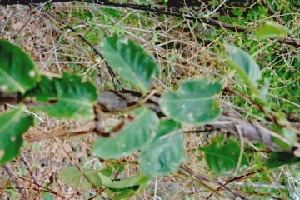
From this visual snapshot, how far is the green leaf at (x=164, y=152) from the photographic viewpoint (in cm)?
46

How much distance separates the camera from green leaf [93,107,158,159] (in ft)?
1.40

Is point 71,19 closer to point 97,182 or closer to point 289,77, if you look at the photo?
point 289,77

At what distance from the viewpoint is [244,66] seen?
0.48 m

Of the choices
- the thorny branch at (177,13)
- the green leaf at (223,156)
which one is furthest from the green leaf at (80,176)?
the thorny branch at (177,13)

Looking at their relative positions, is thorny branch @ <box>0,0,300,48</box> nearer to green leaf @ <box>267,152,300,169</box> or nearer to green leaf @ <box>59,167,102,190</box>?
green leaf @ <box>59,167,102,190</box>

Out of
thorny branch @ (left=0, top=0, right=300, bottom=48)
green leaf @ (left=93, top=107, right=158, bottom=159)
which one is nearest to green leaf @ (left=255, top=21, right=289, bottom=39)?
green leaf @ (left=93, top=107, right=158, bottom=159)

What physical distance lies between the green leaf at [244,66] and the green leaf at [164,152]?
0.26ft

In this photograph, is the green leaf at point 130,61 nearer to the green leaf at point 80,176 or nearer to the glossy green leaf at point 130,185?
the glossy green leaf at point 130,185

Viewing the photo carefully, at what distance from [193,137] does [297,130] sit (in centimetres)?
145

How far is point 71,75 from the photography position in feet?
1.37

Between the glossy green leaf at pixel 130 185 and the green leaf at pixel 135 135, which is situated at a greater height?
the green leaf at pixel 135 135

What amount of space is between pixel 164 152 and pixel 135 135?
0.18 ft

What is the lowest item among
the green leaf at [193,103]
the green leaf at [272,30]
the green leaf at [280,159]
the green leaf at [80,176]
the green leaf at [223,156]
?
the green leaf at [80,176]

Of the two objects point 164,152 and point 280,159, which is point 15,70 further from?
point 280,159
